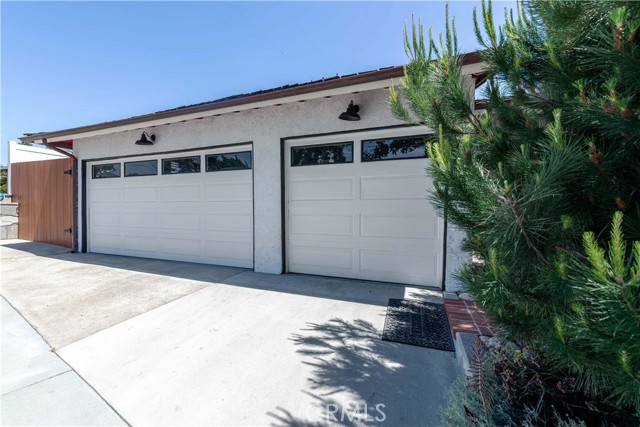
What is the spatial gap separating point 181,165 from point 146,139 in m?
0.96

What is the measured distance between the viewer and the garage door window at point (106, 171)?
7.17 m

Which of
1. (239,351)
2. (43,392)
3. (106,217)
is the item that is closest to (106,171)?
(106,217)

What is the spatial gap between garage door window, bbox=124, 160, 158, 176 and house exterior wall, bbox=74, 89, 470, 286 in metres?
0.70

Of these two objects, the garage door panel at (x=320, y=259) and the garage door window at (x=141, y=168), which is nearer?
the garage door panel at (x=320, y=259)

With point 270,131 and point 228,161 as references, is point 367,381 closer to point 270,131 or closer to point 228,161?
point 270,131

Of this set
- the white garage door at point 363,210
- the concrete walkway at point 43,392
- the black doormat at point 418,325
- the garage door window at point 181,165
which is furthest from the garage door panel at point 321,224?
the concrete walkway at point 43,392

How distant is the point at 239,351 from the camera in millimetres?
2578

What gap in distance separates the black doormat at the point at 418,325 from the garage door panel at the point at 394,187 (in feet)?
5.53

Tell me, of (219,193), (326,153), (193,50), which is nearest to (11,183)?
(193,50)

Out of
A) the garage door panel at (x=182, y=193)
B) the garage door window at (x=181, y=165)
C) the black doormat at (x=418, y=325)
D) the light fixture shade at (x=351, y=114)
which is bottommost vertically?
the black doormat at (x=418, y=325)

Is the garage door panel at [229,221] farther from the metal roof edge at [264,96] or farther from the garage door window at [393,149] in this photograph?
the garage door window at [393,149]

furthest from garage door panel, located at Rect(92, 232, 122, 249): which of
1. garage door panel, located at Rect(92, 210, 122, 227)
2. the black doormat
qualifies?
the black doormat

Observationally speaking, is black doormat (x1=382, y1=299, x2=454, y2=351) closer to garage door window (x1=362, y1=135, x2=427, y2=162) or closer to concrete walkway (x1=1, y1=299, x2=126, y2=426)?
garage door window (x1=362, y1=135, x2=427, y2=162)

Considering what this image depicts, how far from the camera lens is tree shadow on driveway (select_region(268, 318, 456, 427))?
5.87 feet
